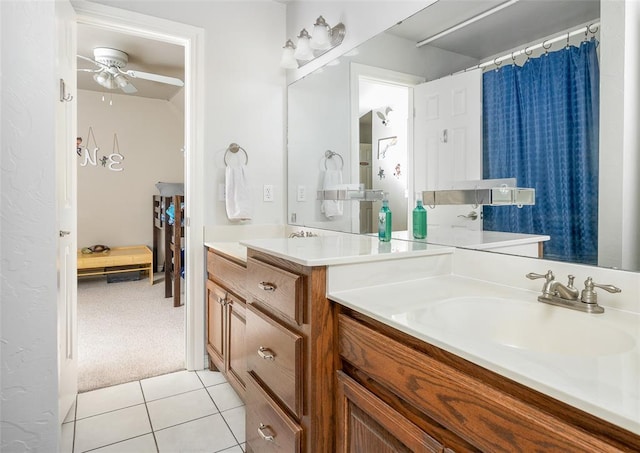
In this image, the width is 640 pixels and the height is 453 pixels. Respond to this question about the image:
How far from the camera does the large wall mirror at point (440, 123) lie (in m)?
0.99

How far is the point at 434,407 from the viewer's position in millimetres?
745

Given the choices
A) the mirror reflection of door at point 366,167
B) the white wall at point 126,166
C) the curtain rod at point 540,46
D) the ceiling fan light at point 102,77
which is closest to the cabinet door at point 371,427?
the mirror reflection of door at point 366,167

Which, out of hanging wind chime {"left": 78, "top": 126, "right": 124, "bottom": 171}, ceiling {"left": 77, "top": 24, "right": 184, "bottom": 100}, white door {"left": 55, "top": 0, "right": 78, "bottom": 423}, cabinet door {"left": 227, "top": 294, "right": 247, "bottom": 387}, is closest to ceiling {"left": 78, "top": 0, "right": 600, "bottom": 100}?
cabinet door {"left": 227, "top": 294, "right": 247, "bottom": 387}

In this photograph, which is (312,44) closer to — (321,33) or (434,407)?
(321,33)

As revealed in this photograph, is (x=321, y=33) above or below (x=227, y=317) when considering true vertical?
above

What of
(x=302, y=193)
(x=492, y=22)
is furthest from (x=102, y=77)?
(x=492, y=22)

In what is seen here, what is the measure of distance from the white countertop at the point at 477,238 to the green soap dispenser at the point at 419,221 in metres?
0.02

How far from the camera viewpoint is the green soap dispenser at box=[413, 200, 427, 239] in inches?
60.6

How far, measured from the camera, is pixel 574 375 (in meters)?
0.58

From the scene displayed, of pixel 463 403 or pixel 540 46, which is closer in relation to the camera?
pixel 463 403

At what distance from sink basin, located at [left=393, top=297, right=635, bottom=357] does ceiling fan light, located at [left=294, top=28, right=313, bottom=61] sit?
1.81m

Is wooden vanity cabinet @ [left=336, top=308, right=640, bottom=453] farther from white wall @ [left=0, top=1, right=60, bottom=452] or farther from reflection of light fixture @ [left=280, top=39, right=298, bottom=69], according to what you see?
reflection of light fixture @ [left=280, top=39, right=298, bottom=69]

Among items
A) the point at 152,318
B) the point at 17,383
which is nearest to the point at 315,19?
the point at 17,383

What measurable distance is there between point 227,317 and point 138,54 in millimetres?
3133
